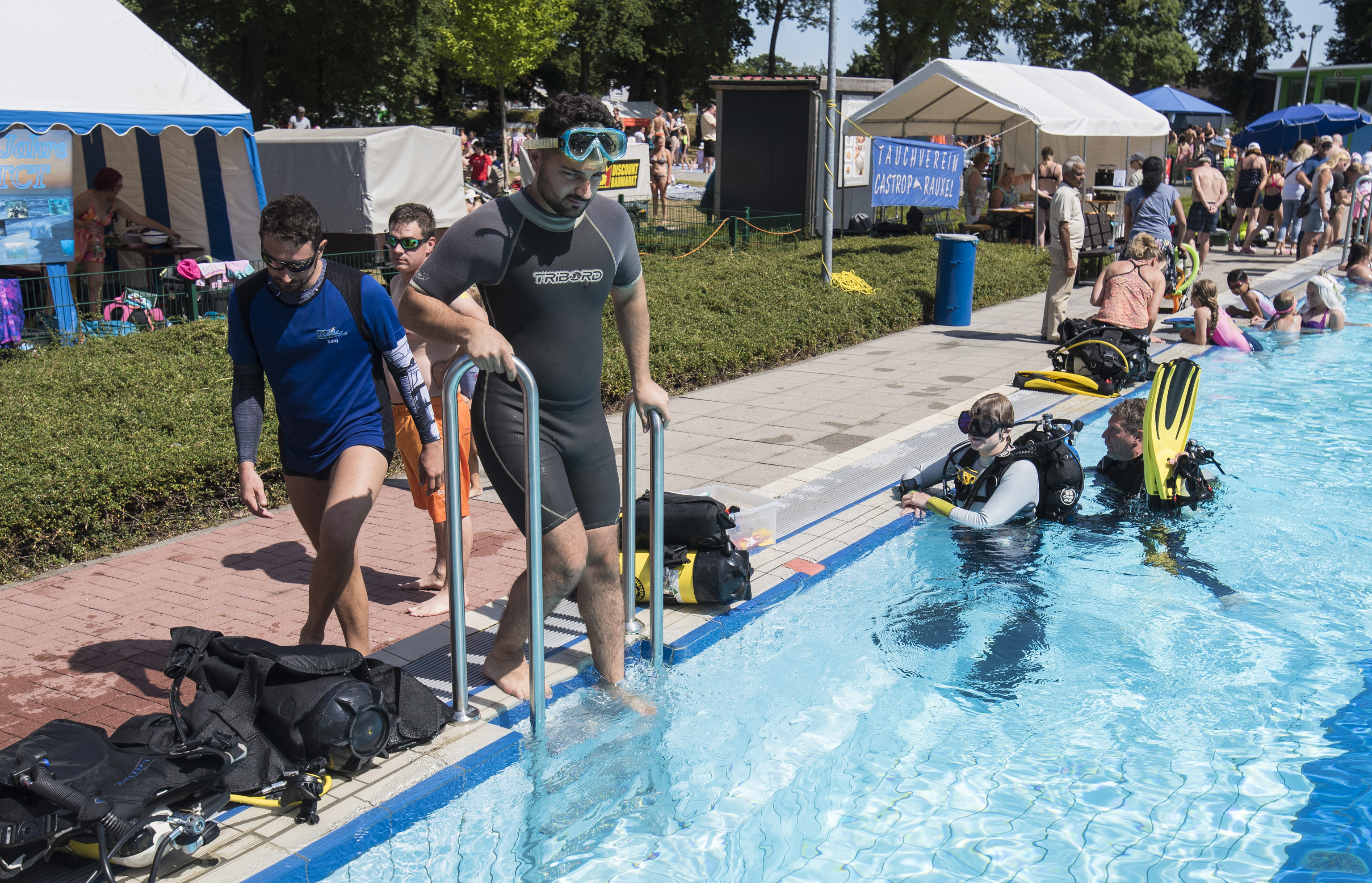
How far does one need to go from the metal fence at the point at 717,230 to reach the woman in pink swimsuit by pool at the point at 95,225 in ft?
22.9

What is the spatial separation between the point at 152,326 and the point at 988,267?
1133 centimetres

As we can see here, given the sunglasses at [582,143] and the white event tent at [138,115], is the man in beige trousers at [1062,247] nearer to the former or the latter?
the sunglasses at [582,143]

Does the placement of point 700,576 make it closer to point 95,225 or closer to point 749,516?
point 749,516

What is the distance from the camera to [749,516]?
562 centimetres

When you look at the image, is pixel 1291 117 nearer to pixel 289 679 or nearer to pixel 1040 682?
pixel 1040 682

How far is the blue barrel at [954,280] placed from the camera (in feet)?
43.8

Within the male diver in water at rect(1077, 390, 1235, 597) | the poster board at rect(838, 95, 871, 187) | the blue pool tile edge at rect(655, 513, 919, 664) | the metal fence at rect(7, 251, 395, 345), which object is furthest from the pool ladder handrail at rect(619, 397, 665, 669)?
the poster board at rect(838, 95, 871, 187)

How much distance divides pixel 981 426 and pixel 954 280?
795 centimetres

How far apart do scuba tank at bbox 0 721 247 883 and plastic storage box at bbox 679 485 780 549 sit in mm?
2795

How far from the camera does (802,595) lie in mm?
5258

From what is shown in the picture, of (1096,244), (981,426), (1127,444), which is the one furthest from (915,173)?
(981,426)

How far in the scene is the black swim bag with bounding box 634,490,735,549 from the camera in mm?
4910

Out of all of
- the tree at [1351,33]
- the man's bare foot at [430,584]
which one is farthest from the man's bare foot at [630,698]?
the tree at [1351,33]

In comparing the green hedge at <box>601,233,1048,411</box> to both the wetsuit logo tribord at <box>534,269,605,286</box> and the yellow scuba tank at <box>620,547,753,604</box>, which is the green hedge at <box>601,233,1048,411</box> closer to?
the yellow scuba tank at <box>620,547,753,604</box>
